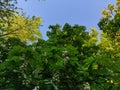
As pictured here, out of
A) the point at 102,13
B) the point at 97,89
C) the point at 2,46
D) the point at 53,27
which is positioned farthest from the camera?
the point at 102,13

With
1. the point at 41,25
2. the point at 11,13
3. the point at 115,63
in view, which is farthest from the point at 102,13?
the point at 115,63

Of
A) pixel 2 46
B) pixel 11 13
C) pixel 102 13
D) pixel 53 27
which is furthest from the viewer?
pixel 102 13

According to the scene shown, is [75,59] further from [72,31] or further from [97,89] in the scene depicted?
[72,31]

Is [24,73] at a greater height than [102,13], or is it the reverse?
[102,13]

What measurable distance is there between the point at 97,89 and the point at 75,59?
0.50 m

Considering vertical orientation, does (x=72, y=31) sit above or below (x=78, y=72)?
above

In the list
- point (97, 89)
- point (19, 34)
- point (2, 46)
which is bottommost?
point (97, 89)

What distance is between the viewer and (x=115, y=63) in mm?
4988

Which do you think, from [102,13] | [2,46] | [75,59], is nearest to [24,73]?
[75,59]

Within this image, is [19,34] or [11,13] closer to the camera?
[11,13]

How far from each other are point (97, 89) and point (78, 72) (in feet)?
1.15

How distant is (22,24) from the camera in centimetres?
2744

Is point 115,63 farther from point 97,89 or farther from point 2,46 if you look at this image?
point 2,46

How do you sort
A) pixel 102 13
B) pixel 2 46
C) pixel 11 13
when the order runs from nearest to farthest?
pixel 2 46 → pixel 11 13 → pixel 102 13
